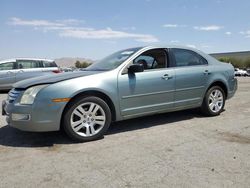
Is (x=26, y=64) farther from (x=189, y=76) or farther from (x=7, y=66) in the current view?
(x=189, y=76)

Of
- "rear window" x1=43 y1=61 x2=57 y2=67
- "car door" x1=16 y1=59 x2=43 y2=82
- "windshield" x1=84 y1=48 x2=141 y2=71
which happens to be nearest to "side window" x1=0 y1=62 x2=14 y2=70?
"car door" x1=16 y1=59 x2=43 y2=82

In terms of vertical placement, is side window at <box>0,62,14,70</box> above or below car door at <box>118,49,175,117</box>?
above

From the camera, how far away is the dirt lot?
283 centimetres

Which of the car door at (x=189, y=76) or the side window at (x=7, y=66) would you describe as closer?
the car door at (x=189, y=76)

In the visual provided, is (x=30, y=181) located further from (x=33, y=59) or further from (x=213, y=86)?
(x=33, y=59)

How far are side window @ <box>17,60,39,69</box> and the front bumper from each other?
25.7 feet

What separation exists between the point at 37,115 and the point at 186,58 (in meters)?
3.11

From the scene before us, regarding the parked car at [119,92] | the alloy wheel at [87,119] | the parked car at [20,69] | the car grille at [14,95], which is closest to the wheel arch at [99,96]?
the parked car at [119,92]

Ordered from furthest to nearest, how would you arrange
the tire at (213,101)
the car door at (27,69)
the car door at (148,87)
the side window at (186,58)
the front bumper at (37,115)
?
1. the car door at (27,69)
2. the tire at (213,101)
3. the side window at (186,58)
4. the car door at (148,87)
5. the front bumper at (37,115)

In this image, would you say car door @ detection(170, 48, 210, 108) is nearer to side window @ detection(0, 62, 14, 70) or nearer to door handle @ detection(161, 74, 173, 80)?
door handle @ detection(161, 74, 173, 80)

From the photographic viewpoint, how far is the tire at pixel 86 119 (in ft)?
13.3

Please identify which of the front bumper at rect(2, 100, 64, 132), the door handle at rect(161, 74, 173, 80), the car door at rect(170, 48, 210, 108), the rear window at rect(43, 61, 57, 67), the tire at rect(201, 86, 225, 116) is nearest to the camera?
the front bumper at rect(2, 100, 64, 132)

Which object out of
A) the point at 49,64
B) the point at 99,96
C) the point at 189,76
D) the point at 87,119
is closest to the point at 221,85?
the point at 189,76

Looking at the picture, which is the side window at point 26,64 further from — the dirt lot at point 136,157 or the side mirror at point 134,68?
the side mirror at point 134,68
